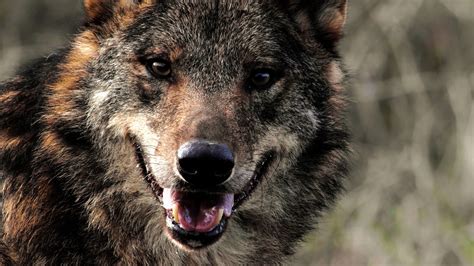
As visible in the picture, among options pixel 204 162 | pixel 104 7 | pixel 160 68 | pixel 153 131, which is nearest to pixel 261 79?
pixel 160 68

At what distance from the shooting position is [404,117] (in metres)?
10.8

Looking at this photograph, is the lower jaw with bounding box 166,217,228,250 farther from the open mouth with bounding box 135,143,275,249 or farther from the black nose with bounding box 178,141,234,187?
the black nose with bounding box 178,141,234,187

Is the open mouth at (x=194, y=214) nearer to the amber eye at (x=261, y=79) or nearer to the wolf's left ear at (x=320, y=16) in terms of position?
the amber eye at (x=261, y=79)

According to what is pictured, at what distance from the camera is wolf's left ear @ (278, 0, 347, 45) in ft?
16.3

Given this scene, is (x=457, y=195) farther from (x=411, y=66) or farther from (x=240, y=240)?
(x=240, y=240)

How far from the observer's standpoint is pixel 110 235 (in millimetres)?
4488

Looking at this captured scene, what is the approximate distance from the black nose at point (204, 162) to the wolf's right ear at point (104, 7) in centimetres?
93

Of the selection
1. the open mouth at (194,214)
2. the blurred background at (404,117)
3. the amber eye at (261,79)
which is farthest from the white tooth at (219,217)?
the blurred background at (404,117)

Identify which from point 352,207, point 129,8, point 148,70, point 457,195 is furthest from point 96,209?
point 457,195

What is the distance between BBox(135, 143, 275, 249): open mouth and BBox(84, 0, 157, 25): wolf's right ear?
2.66 ft

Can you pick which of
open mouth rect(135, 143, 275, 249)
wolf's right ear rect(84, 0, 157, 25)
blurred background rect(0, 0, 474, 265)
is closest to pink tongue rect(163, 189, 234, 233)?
open mouth rect(135, 143, 275, 249)

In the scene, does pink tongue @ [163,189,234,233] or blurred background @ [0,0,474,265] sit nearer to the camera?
pink tongue @ [163,189,234,233]

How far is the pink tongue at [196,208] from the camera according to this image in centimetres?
424

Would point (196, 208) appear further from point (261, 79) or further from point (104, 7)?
point (104, 7)
